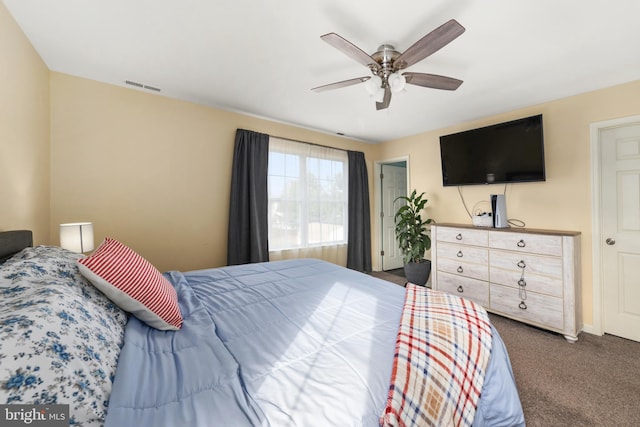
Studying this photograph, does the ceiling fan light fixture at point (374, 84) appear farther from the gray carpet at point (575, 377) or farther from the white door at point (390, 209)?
the white door at point (390, 209)

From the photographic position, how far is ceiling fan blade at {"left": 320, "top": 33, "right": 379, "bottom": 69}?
1427 millimetres

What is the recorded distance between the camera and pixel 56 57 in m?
2.02

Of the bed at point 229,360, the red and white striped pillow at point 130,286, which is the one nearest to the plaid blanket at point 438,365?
the bed at point 229,360

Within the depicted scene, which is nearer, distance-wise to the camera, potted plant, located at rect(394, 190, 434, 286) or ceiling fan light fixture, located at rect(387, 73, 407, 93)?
ceiling fan light fixture, located at rect(387, 73, 407, 93)

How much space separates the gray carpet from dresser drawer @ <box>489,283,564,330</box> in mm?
124

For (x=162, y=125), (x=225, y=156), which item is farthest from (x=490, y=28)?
(x=162, y=125)

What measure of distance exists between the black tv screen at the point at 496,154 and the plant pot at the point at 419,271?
1218 millimetres

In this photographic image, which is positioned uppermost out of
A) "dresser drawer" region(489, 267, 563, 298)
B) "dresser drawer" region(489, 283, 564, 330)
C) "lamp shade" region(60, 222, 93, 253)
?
"lamp shade" region(60, 222, 93, 253)

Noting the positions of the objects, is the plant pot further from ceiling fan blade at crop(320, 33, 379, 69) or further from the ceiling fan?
ceiling fan blade at crop(320, 33, 379, 69)

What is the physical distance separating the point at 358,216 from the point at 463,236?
169 centimetres

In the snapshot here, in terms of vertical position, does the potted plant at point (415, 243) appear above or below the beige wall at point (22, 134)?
below

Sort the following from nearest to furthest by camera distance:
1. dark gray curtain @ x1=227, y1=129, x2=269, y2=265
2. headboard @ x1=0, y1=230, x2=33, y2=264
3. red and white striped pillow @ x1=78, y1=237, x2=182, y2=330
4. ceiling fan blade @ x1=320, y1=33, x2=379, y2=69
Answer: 1. red and white striped pillow @ x1=78, y1=237, x2=182, y2=330
2. headboard @ x1=0, y1=230, x2=33, y2=264
3. ceiling fan blade @ x1=320, y1=33, x2=379, y2=69
4. dark gray curtain @ x1=227, y1=129, x2=269, y2=265

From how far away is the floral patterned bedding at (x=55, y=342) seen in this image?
0.55 meters

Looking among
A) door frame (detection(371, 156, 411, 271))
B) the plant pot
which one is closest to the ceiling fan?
the plant pot
